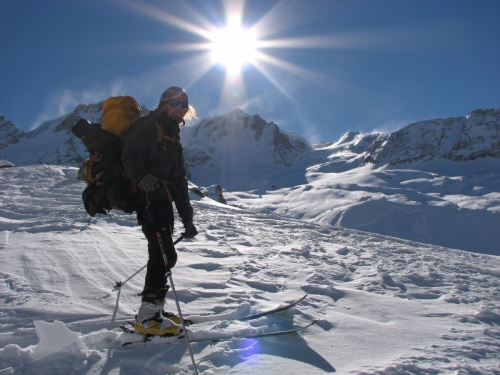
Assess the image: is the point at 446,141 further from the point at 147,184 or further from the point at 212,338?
the point at 147,184

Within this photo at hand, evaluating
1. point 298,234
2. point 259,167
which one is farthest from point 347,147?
point 298,234

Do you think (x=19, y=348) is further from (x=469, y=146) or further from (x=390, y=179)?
(x=469, y=146)

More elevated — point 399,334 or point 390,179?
point 390,179

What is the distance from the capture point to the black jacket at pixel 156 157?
238cm

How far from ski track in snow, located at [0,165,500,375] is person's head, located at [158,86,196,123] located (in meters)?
1.83

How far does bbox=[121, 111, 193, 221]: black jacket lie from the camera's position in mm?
2377

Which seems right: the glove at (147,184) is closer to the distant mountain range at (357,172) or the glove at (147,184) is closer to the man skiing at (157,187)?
the man skiing at (157,187)

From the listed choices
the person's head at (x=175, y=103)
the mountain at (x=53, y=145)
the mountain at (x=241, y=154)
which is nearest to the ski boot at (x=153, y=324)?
the person's head at (x=175, y=103)

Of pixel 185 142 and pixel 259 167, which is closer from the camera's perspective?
pixel 259 167

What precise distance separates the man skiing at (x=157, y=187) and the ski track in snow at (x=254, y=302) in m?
0.29

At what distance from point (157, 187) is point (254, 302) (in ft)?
5.32

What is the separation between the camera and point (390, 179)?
211 feet

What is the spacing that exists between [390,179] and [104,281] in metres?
68.3

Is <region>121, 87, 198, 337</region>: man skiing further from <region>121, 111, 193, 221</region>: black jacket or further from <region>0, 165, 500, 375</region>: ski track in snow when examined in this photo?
<region>0, 165, 500, 375</region>: ski track in snow
